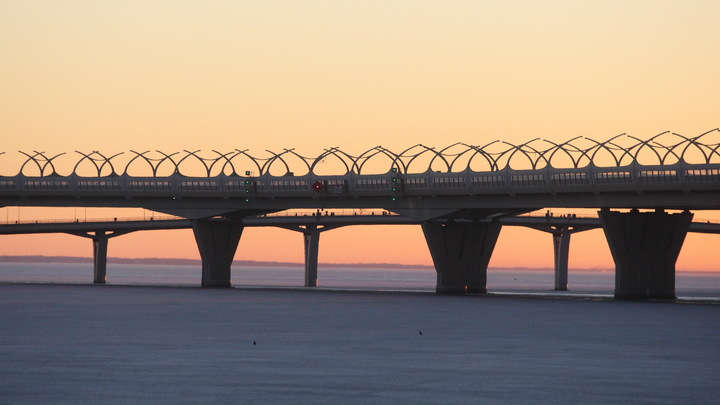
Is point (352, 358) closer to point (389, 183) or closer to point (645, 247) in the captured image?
point (645, 247)

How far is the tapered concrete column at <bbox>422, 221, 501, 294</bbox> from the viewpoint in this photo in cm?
13175

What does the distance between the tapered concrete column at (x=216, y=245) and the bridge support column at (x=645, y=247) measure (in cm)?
4895

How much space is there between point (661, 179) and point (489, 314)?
30688 millimetres

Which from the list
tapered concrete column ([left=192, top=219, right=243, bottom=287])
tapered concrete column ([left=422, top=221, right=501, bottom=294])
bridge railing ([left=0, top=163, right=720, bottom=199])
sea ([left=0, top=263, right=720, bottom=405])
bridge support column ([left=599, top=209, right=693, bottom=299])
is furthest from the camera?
tapered concrete column ([left=192, top=219, right=243, bottom=287])

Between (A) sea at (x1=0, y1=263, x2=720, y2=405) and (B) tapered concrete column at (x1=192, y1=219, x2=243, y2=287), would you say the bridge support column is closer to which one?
(A) sea at (x1=0, y1=263, x2=720, y2=405)

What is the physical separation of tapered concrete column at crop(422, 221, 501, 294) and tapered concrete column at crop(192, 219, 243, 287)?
27256mm

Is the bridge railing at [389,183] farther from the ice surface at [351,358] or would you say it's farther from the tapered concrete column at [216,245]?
the ice surface at [351,358]

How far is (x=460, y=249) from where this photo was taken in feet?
433

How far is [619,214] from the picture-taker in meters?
117

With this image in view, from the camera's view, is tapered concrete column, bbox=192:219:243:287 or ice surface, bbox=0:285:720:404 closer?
ice surface, bbox=0:285:720:404

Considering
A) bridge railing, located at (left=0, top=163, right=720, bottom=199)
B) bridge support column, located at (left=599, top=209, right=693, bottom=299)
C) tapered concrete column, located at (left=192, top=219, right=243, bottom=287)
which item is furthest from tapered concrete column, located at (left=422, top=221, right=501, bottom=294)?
tapered concrete column, located at (left=192, top=219, right=243, bottom=287)

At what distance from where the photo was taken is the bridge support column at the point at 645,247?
4552 inches

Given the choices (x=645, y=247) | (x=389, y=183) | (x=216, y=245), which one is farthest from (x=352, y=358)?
(x=216, y=245)

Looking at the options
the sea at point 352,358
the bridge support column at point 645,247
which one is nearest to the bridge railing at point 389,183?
the bridge support column at point 645,247
